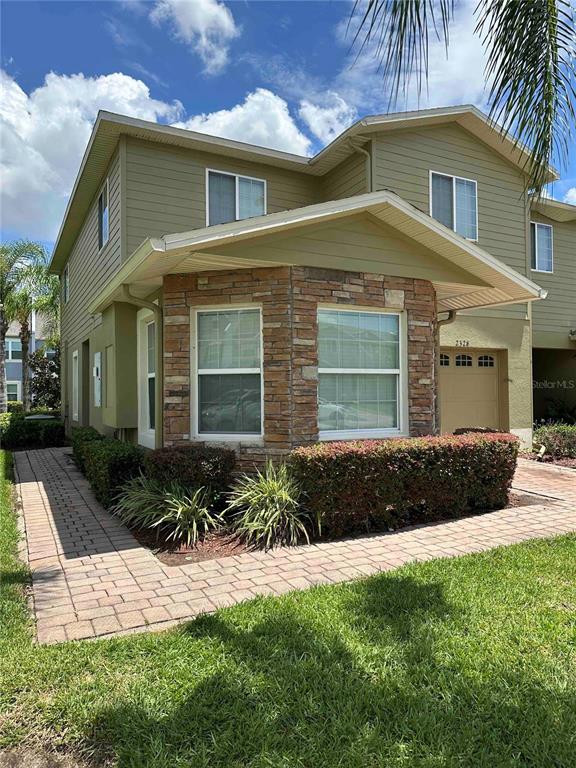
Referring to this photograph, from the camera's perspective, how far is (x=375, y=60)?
2.94m

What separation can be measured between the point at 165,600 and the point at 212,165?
875 centimetres

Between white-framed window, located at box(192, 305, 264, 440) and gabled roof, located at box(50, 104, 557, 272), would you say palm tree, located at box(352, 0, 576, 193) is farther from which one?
gabled roof, located at box(50, 104, 557, 272)

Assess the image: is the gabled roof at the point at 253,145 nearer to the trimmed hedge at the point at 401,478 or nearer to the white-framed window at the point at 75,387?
the white-framed window at the point at 75,387

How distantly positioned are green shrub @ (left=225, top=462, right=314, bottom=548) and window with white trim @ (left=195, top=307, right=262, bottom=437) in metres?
0.99

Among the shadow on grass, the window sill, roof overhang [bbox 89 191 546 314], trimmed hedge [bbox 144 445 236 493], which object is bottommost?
the shadow on grass

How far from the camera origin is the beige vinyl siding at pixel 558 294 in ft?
46.9

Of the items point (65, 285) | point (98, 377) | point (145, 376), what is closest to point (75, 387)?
point (98, 377)

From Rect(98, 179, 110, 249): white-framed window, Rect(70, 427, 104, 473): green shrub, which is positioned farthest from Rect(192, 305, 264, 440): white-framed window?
Rect(98, 179, 110, 249): white-framed window

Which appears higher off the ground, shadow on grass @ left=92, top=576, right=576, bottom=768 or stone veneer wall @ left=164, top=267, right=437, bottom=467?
stone veneer wall @ left=164, top=267, right=437, bottom=467

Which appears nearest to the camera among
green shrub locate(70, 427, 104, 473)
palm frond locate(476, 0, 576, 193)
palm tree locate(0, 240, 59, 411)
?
palm frond locate(476, 0, 576, 193)

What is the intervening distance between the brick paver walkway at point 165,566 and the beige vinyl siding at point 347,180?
279 inches

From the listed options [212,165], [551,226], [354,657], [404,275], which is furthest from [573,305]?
[354,657]

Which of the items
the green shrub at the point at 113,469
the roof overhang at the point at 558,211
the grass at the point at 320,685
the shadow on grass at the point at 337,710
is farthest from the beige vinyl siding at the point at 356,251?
the roof overhang at the point at 558,211

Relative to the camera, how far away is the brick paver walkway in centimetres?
379
